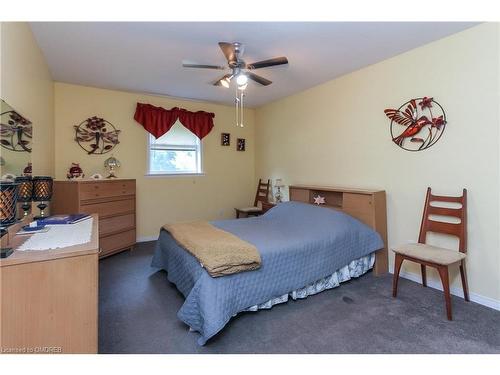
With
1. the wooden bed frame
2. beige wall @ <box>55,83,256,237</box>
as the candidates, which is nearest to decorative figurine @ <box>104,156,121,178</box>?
beige wall @ <box>55,83,256,237</box>

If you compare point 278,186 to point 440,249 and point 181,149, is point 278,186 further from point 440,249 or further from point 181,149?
point 440,249

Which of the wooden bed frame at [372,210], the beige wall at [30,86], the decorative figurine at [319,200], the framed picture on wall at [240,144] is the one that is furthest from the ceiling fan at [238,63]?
the framed picture on wall at [240,144]

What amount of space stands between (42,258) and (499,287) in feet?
10.7

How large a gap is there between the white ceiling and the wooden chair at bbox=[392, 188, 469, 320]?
1.53m

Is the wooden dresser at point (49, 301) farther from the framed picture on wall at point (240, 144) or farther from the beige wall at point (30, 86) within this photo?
the framed picture on wall at point (240, 144)

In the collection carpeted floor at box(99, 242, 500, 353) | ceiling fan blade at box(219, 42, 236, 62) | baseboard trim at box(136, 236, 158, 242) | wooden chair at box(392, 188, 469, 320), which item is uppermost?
ceiling fan blade at box(219, 42, 236, 62)

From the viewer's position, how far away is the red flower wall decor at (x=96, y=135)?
156 inches

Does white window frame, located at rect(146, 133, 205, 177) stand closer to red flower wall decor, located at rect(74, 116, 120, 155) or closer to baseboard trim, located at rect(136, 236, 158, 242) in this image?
red flower wall decor, located at rect(74, 116, 120, 155)

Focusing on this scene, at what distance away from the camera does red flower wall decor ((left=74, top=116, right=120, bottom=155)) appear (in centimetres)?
396

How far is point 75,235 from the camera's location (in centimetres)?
165

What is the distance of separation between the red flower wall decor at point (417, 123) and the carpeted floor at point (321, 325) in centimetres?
148

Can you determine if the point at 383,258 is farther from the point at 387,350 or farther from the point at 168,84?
the point at 168,84

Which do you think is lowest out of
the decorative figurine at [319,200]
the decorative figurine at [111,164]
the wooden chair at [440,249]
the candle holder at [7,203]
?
the wooden chair at [440,249]
